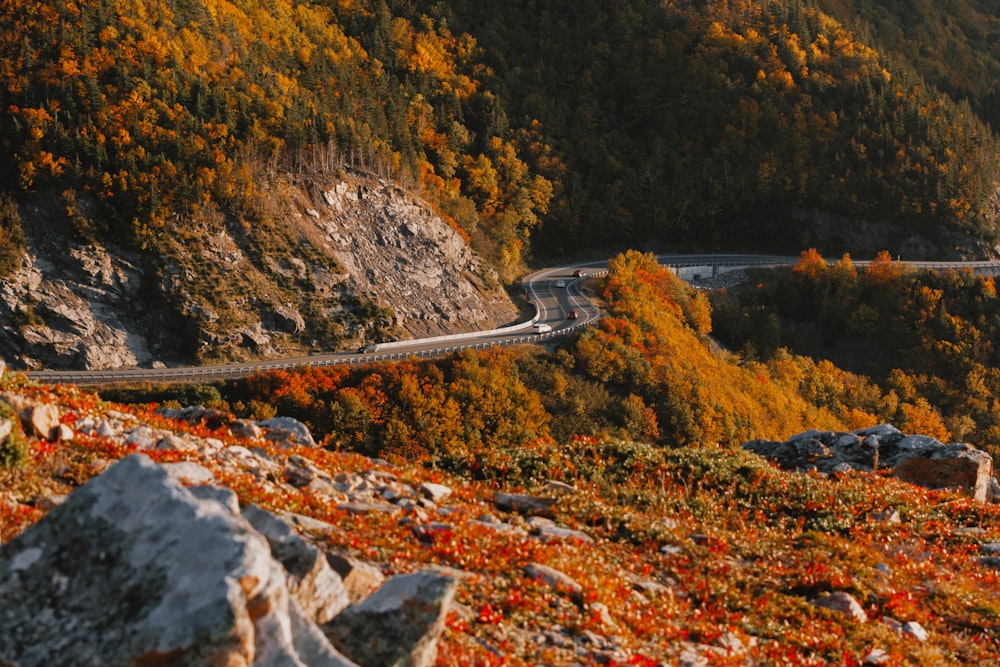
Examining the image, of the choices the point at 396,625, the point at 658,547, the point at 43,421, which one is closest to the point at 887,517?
the point at 658,547

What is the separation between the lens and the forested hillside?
75562 mm

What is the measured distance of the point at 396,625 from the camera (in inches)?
346

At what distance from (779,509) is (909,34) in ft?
582

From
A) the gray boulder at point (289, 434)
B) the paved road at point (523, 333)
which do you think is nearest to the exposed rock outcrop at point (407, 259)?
the paved road at point (523, 333)

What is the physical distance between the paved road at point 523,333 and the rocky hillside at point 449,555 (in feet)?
149

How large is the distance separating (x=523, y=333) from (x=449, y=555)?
2696 inches

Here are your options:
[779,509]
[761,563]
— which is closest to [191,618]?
[761,563]

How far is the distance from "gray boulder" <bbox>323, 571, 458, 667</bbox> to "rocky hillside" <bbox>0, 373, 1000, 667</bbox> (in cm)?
2

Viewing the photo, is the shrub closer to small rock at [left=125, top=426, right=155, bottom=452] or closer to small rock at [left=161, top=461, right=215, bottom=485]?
small rock at [left=161, top=461, right=215, bottom=485]

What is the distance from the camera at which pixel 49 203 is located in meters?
71.4

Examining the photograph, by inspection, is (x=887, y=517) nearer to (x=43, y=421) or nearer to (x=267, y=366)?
(x=43, y=421)

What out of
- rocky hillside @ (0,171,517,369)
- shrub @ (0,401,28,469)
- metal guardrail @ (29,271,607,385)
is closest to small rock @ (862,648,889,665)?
shrub @ (0,401,28,469)

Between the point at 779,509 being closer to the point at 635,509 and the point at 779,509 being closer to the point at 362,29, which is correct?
the point at 635,509

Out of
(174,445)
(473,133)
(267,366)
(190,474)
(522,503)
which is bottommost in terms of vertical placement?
(267,366)
